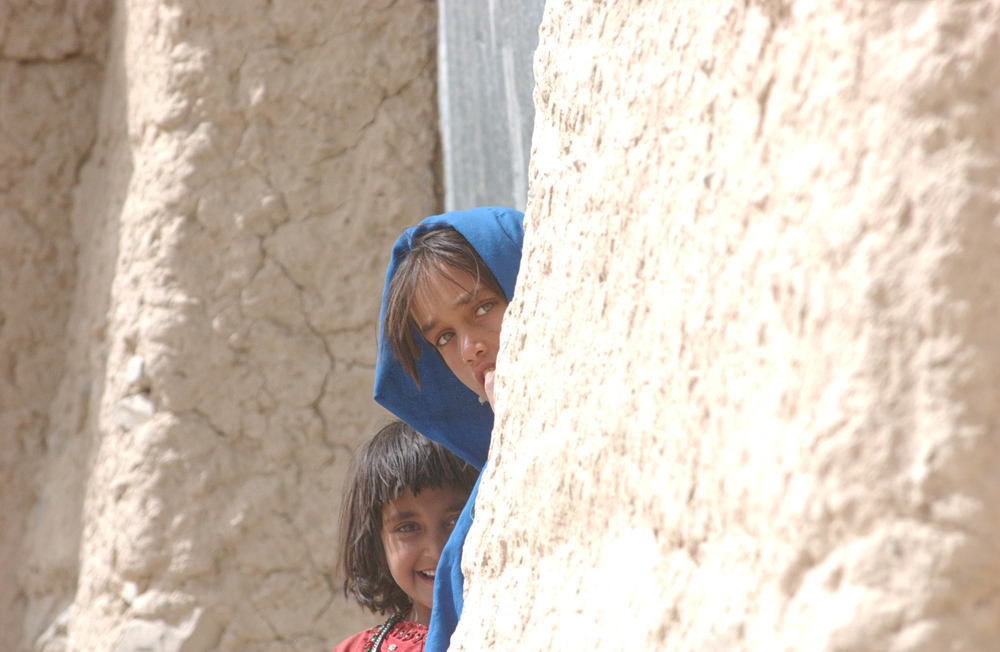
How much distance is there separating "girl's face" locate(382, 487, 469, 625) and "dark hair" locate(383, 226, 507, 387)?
302 millimetres

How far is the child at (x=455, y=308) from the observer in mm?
1469

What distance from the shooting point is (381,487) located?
5.71 feet

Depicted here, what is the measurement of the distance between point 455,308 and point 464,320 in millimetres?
22

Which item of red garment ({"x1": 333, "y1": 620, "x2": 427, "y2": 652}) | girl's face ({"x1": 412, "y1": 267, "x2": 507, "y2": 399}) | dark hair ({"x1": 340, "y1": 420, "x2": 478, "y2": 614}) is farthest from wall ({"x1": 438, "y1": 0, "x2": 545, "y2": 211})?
red garment ({"x1": 333, "y1": 620, "x2": 427, "y2": 652})

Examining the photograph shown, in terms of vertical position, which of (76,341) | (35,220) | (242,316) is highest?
(35,220)

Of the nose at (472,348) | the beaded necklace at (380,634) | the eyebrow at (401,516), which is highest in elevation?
the nose at (472,348)

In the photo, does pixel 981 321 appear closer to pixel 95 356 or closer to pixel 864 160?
pixel 864 160

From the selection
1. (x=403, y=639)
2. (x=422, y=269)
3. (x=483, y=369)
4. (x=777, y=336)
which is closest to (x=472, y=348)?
(x=483, y=369)

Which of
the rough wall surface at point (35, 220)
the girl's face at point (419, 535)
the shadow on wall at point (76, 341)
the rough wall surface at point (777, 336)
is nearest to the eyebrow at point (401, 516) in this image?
the girl's face at point (419, 535)

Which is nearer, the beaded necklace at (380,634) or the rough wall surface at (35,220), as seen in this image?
the beaded necklace at (380,634)

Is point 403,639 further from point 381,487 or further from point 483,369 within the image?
point 483,369

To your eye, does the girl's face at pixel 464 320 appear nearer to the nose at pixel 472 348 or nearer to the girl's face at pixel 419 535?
the nose at pixel 472 348

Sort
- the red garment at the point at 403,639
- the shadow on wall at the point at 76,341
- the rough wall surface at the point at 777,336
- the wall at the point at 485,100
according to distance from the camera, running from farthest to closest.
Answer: the shadow on wall at the point at 76,341, the wall at the point at 485,100, the red garment at the point at 403,639, the rough wall surface at the point at 777,336

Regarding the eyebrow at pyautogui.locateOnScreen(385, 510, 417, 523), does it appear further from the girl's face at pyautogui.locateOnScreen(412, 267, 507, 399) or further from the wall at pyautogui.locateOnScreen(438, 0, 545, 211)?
the wall at pyautogui.locateOnScreen(438, 0, 545, 211)
